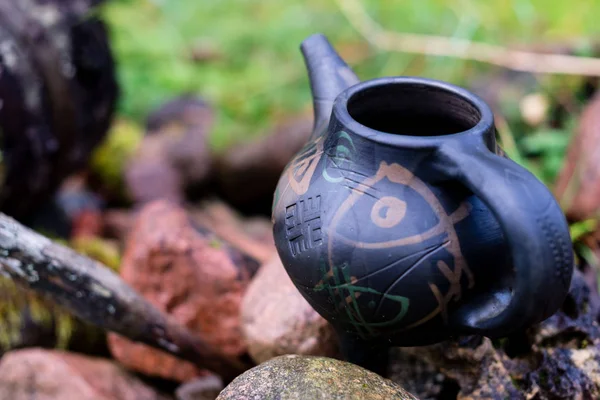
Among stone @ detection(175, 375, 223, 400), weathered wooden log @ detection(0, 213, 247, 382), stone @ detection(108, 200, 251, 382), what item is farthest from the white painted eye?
stone @ detection(175, 375, 223, 400)

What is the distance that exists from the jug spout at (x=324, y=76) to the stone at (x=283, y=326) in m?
0.59

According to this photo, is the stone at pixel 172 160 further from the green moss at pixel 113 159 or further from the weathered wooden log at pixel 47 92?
the weathered wooden log at pixel 47 92

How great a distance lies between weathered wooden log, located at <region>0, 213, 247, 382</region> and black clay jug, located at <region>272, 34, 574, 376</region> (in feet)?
2.24

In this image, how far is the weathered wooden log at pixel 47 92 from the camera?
9.07 ft

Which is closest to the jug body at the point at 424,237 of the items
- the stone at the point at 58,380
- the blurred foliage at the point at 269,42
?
the stone at the point at 58,380

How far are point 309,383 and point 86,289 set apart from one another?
85cm

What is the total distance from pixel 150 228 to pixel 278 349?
0.83 m

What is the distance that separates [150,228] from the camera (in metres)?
2.48

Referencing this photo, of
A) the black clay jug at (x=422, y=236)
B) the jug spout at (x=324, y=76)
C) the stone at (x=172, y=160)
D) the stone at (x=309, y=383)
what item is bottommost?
the stone at (x=172, y=160)

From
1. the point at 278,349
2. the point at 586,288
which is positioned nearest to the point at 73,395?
the point at 278,349

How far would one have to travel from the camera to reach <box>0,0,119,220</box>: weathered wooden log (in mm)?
2764

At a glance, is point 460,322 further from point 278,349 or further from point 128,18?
point 128,18

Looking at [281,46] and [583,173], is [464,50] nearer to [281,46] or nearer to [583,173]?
[583,173]

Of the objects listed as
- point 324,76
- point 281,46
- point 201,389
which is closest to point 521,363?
point 324,76
